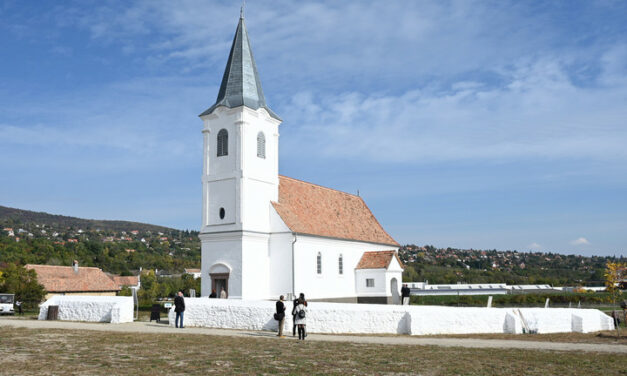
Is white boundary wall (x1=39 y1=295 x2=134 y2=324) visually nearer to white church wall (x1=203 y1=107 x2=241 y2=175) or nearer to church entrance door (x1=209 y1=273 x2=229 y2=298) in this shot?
church entrance door (x1=209 y1=273 x2=229 y2=298)

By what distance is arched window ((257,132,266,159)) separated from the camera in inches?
1421

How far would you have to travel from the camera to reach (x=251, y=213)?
34.8 m

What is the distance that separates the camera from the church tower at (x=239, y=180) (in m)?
34.0

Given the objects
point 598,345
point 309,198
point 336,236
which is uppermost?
point 309,198

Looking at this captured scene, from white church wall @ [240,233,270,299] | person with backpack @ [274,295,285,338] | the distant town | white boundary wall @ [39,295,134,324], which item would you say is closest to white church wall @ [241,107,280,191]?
white church wall @ [240,233,270,299]

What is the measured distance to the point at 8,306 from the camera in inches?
1347

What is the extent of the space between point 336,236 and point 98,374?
2862 cm

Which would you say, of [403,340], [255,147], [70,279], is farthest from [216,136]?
[70,279]

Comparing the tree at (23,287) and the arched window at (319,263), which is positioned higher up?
the arched window at (319,263)

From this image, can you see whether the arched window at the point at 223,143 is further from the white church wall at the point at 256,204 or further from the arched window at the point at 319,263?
the arched window at the point at 319,263

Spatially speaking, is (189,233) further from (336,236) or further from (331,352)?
(331,352)

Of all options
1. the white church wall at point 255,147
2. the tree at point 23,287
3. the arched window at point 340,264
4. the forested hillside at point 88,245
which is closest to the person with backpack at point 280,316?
the white church wall at point 255,147

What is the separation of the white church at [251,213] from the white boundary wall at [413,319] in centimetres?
917

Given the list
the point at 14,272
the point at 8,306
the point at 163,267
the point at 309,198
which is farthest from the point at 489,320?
the point at 163,267
